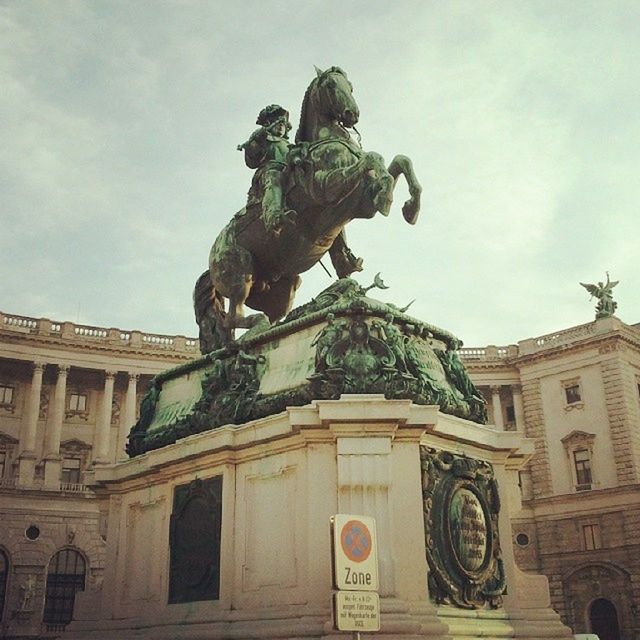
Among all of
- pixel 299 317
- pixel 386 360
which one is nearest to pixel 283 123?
pixel 299 317

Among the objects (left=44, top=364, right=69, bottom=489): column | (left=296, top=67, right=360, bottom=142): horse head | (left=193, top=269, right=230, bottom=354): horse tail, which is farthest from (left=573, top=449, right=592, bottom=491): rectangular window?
(left=296, top=67, right=360, bottom=142): horse head

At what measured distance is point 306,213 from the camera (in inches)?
356

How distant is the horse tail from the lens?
10.1m

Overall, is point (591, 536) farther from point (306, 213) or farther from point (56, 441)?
point (306, 213)

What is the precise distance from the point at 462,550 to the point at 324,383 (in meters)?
1.91

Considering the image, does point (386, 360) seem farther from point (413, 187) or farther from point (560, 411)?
point (560, 411)

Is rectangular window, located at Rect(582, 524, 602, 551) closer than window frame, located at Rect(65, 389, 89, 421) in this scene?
Yes

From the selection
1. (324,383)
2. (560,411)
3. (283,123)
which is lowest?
(324,383)

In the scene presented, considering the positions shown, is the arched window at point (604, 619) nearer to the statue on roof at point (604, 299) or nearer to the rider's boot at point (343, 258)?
the statue on roof at point (604, 299)

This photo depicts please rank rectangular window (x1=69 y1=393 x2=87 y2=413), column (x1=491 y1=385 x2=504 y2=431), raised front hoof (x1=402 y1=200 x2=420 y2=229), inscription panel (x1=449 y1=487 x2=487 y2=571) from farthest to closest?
column (x1=491 y1=385 x2=504 y2=431), rectangular window (x1=69 y1=393 x2=87 y2=413), raised front hoof (x1=402 y1=200 x2=420 y2=229), inscription panel (x1=449 y1=487 x2=487 y2=571)

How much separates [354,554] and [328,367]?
2.61 meters

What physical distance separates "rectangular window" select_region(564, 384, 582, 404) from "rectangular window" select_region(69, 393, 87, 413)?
3062 centimetres

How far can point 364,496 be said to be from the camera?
6773 millimetres

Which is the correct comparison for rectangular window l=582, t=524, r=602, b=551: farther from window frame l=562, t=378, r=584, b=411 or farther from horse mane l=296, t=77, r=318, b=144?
horse mane l=296, t=77, r=318, b=144
